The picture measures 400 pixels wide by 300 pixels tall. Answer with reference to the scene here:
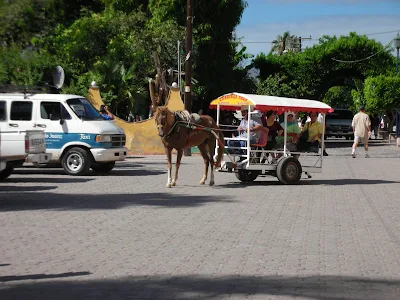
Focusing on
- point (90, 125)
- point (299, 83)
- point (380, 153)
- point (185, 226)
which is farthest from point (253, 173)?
point (299, 83)

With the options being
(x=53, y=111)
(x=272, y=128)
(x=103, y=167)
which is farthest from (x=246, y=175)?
(x=53, y=111)

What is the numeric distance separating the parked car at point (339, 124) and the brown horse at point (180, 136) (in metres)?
33.7

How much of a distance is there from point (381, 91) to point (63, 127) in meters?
30.6

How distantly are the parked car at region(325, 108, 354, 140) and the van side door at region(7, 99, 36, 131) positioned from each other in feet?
109

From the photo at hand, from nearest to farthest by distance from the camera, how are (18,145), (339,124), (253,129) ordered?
1. (18,145)
2. (253,129)
3. (339,124)

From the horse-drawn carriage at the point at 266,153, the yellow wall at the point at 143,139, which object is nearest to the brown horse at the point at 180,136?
the horse-drawn carriage at the point at 266,153

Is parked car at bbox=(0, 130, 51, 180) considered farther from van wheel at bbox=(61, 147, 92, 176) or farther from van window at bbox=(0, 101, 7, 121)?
van window at bbox=(0, 101, 7, 121)

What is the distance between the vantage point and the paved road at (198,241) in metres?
8.12

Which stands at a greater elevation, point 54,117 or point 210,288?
point 54,117

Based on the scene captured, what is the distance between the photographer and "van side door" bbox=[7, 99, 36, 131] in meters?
21.2

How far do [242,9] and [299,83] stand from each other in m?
8.58

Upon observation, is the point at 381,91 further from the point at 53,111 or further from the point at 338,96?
the point at 53,111

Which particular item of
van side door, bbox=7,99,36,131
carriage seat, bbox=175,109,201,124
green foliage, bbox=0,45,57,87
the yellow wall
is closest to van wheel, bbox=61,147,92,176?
van side door, bbox=7,99,36,131

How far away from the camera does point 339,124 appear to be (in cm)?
5266
